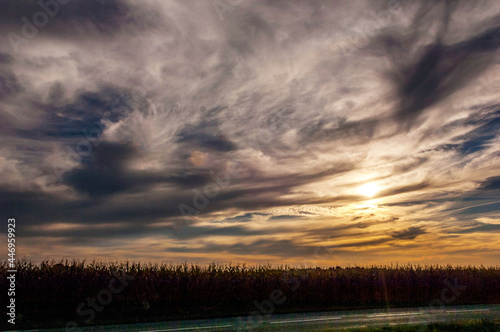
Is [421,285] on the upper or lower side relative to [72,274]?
lower

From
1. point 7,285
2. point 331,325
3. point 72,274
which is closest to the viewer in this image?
point 331,325

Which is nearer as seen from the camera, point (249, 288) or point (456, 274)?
point (249, 288)

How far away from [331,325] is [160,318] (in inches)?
349

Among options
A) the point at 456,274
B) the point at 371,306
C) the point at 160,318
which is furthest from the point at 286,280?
the point at 456,274

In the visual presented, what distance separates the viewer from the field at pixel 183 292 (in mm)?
21219

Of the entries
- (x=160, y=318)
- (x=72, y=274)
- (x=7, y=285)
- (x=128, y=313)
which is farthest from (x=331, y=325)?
(x=7, y=285)

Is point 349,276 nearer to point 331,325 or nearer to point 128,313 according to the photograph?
point 331,325

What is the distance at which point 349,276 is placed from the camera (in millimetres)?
33344

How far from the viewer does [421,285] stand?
36531 millimetres

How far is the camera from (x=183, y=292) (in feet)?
81.3

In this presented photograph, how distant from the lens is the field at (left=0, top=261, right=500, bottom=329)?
21219mm

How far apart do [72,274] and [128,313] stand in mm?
4419

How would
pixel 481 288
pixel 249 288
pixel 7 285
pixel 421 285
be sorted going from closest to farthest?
pixel 7 285 < pixel 249 288 < pixel 421 285 < pixel 481 288

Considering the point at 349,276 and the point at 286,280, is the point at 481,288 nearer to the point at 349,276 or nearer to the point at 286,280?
the point at 349,276
